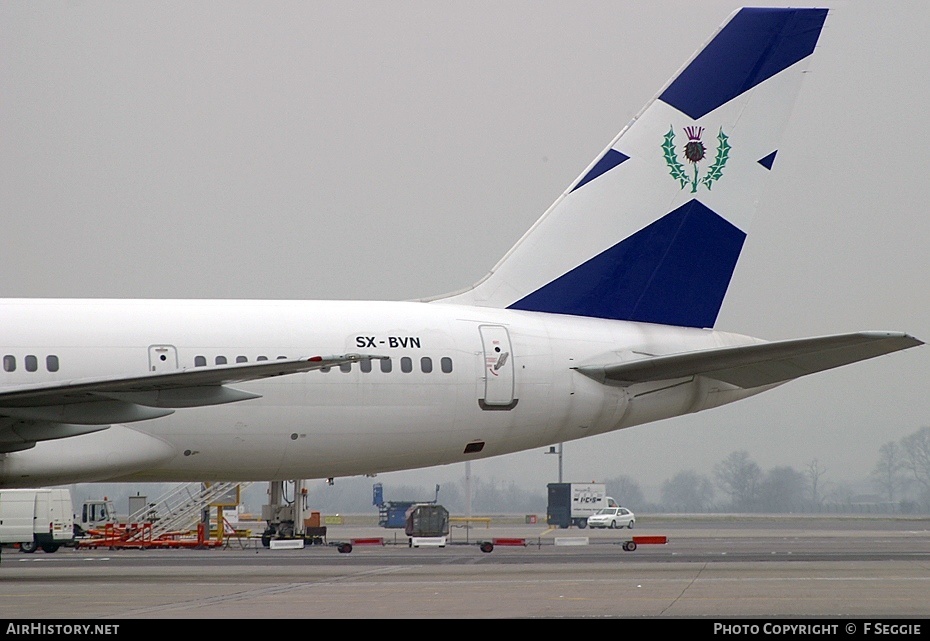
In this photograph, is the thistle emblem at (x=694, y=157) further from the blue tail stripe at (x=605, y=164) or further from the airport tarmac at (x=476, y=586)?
the airport tarmac at (x=476, y=586)

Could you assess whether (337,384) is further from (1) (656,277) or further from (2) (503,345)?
(1) (656,277)

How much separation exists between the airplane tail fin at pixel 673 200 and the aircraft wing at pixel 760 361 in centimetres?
163

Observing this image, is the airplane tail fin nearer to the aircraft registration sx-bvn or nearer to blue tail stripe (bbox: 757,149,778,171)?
the aircraft registration sx-bvn

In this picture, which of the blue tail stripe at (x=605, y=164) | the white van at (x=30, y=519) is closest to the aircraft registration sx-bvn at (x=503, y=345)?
the blue tail stripe at (x=605, y=164)

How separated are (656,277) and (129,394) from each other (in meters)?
10.4

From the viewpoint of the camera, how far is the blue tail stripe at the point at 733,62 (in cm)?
2370

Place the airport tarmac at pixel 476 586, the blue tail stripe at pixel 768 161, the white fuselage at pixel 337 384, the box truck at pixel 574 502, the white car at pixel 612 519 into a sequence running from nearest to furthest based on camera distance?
the airport tarmac at pixel 476 586 < the white fuselage at pixel 337 384 < the blue tail stripe at pixel 768 161 < the white car at pixel 612 519 < the box truck at pixel 574 502

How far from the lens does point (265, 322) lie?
71.0ft

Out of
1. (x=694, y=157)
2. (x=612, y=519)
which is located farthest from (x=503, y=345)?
(x=612, y=519)

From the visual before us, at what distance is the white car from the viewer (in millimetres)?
62969

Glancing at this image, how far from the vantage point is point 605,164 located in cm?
2389

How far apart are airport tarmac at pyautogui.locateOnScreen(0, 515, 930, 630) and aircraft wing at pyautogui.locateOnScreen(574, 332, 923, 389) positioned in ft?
11.2

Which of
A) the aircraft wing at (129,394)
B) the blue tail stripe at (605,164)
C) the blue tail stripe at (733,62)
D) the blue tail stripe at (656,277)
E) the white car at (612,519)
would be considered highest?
the blue tail stripe at (733,62)

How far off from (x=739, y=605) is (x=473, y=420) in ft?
26.5
